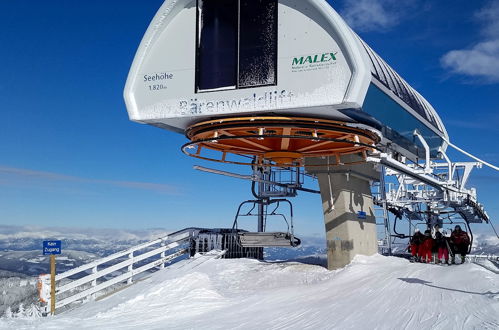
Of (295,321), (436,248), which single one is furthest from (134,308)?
(436,248)

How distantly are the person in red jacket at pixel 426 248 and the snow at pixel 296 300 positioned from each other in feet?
6.59

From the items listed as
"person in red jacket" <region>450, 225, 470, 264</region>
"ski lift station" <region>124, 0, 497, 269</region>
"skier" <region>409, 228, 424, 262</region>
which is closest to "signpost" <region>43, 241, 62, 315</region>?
"ski lift station" <region>124, 0, 497, 269</region>

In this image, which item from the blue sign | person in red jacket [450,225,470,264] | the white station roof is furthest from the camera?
person in red jacket [450,225,470,264]

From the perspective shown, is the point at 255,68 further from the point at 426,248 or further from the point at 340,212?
the point at 426,248

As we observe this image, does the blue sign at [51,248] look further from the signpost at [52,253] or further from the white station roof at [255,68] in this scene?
the white station roof at [255,68]

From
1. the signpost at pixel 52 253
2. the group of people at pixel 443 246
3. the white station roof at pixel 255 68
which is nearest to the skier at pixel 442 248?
the group of people at pixel 443 246

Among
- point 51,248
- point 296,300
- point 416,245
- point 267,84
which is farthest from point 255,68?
point 416,245

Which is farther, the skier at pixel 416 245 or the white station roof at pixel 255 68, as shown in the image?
the skier at pixel 416 245

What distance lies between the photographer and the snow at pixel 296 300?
9625 mm

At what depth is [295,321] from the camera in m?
9.95

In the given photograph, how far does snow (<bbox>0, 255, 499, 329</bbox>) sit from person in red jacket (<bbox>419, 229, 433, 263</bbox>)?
6.59 ft

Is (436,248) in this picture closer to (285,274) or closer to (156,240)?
(285,274)

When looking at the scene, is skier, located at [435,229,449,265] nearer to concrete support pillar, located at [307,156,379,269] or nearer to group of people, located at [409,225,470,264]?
group of people, located at [409,225,470,264]

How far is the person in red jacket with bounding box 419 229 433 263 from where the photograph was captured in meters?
17.7
